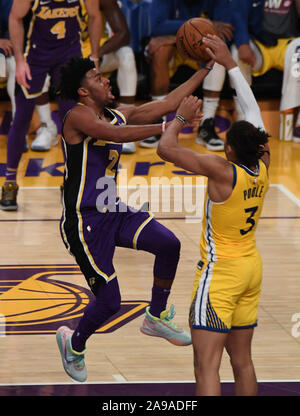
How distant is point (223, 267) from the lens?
3.55m

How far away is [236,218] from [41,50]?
151 inches

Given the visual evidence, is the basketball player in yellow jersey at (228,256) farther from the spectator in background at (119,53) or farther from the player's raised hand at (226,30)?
the player's raised hand at (226,30)

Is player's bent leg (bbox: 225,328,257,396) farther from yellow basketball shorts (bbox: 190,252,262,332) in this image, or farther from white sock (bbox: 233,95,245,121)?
white sock (bbox: 233,95,245,121)

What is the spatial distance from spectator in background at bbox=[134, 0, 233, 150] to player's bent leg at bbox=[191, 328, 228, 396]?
5384 mm

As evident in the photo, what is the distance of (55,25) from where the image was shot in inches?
269

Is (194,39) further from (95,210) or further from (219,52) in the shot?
(95,210)

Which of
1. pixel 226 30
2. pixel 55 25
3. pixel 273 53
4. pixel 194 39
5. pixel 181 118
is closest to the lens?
pixel 181 118

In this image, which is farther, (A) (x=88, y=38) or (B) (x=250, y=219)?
(A) (x=88, y=38)

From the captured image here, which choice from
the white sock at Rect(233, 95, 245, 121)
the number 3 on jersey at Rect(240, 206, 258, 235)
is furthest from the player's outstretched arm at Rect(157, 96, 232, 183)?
the white sock at Rect(233, 95, 245, 121)

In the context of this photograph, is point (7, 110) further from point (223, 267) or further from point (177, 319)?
point (223, 267)

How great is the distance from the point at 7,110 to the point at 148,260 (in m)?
4.17

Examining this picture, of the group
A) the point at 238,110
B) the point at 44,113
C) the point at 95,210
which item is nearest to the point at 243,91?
the point at 95,210

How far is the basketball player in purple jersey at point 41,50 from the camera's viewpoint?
6.77 metres

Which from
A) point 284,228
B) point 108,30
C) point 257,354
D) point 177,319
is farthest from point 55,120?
point 257,354
